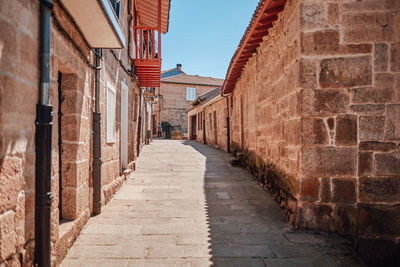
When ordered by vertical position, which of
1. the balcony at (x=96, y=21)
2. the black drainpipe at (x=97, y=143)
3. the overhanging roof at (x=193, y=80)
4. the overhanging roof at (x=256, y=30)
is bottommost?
the black drainpipe at (x=97, y=143)

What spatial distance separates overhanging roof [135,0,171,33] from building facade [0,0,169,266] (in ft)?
12.3

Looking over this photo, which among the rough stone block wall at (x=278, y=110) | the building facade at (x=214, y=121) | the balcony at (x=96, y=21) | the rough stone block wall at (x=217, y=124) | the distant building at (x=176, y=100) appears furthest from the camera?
the distant building at (x=176, y=100)

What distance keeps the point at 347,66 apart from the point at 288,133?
110cm

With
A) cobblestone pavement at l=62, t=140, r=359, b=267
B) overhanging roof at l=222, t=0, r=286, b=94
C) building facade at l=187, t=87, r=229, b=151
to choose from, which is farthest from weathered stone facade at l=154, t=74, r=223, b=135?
cobblestone pavement at l=62, t=140, r=359, b=267

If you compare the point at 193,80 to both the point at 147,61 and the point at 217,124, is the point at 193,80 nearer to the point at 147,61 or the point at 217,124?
the point at 217,124

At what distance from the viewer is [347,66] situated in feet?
10.9

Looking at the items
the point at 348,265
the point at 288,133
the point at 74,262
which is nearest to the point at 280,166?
the point at 288,133

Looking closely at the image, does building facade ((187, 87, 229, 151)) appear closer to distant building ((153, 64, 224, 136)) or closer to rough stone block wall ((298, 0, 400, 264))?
distant building ((153, 64, 224, 136))

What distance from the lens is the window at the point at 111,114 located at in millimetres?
4630

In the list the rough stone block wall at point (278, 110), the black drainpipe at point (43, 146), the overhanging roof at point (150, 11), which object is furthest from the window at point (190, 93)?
the black drainpipe at point (43, 146)

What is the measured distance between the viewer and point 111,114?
16.1ft

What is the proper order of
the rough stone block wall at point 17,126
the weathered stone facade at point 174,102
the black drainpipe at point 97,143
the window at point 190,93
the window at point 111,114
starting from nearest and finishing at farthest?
the rough stone block wall at point 17,126
the black drainpipe at point 97,143
the window at point 111,114
the weathered stone facade at point 174,102
the window at point 190,93

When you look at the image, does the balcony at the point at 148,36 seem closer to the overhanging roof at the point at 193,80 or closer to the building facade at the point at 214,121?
the building facade at the point at 214,121

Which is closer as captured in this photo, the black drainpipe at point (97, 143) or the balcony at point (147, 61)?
the black drainpipe at point (97, 143)
